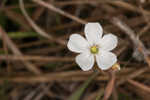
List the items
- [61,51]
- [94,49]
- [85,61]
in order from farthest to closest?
[61,51] → [94,49] → [85,61]

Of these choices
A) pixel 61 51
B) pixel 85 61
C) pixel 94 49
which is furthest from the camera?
pixel 61 51

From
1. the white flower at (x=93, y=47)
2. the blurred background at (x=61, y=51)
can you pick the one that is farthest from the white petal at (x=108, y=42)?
the blurred background at (x=61, y=51)

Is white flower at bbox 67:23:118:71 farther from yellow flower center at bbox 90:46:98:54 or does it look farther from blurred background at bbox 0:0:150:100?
blurred background at bbox 0:0:150:100

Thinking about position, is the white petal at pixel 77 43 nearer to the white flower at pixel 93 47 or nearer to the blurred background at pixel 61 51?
the white flower at pixel 93 47

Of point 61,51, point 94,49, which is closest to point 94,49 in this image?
point 94,49

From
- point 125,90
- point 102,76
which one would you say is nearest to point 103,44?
point 102,76

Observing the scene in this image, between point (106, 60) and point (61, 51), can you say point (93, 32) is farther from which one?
point (61, 51)

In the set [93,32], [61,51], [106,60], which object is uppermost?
[93,32]
